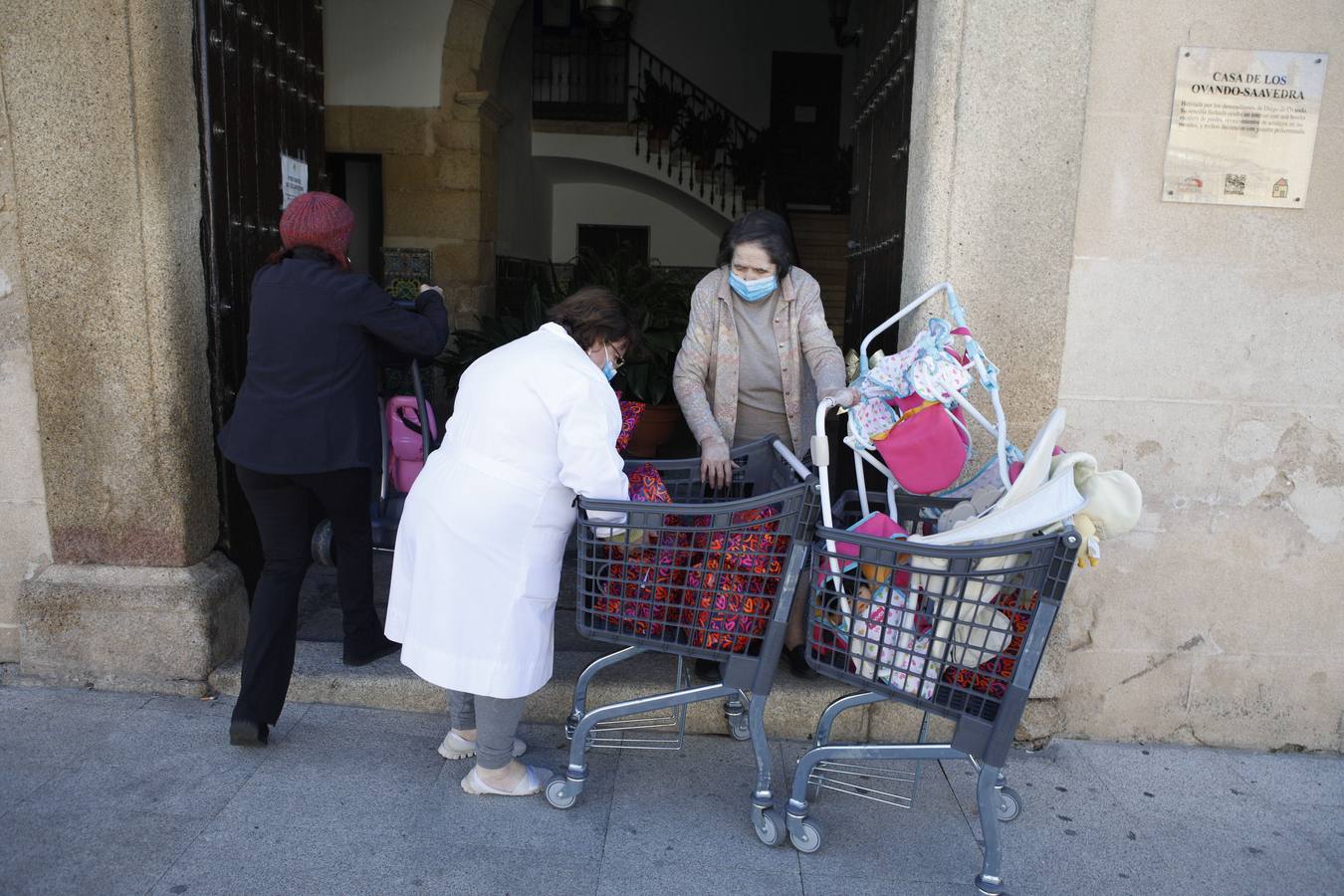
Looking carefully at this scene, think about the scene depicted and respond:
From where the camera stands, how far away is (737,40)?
14.7 metres

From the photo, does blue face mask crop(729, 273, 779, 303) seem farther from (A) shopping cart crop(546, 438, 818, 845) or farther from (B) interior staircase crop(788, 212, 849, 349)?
(B) interior staircase crop(788, 212, 849, 349)

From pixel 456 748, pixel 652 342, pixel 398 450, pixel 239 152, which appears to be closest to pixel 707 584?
pixel 456 748

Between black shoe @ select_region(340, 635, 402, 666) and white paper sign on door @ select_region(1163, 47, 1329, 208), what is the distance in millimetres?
3092

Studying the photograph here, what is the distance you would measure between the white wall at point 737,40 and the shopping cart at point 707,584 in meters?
12.8

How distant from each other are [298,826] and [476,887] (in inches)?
23.4

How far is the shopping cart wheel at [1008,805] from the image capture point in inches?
118

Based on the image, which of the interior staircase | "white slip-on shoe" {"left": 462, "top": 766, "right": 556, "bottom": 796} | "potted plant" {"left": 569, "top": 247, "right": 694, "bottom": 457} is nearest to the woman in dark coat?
"white slip-on shoe" {"left": 462, "top": 766, "right": 556, "bottom": 796}

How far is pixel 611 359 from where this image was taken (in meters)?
2.93

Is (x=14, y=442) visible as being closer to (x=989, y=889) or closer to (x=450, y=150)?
(x=989, y=889)

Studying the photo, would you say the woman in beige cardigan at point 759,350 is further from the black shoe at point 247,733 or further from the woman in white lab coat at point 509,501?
the black shoe at point 247,733

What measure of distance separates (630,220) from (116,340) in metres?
10.4

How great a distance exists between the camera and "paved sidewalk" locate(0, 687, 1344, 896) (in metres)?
2.67

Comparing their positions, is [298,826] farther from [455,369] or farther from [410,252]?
[410,252]

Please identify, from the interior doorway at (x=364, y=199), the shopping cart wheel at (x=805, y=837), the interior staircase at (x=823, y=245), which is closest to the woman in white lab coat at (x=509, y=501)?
the shopping cart wheel at (x=805, y=837)
